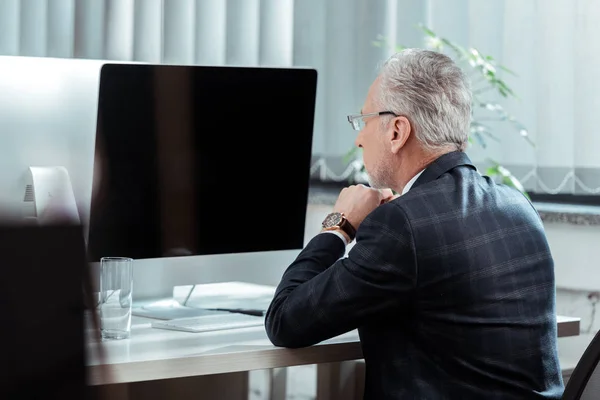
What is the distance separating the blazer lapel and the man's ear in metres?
0.07

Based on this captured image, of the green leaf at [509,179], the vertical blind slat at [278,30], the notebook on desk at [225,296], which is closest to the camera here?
the notebook on desk at [225,296]

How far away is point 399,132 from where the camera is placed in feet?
5.35

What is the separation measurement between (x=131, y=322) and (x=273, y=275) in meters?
0.35

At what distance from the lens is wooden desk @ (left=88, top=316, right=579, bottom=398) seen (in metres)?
1.46

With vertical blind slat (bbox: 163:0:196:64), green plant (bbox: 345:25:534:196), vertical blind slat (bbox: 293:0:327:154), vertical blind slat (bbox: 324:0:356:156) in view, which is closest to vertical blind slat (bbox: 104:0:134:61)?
vertical blind slat (bbox: 163:0:196:64)

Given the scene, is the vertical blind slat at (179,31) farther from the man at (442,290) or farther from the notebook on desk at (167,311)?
the man at (442,290)

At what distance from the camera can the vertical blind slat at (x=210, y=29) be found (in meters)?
3.41

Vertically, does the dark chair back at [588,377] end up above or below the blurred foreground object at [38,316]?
below

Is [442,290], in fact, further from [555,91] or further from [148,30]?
[148,30]

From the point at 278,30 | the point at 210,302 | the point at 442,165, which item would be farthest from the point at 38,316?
the point at 278,30

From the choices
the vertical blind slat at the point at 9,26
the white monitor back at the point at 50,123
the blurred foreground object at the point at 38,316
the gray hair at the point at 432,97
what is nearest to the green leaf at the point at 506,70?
the gray hair at the point at 432,97

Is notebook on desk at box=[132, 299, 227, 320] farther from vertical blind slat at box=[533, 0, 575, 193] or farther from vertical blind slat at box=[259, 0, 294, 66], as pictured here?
vertical blind slat at box=[259, 0, 294, 66]

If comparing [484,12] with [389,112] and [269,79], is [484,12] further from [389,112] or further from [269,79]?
[389,112]

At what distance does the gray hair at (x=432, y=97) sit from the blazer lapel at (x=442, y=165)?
32mm
